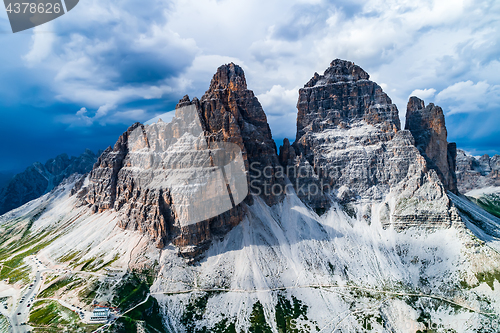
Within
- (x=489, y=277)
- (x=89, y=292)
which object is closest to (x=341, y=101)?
(x=489, y=277)

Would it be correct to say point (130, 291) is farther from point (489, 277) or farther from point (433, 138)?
point (433, 138)

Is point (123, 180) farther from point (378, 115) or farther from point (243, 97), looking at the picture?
point (378, 115)

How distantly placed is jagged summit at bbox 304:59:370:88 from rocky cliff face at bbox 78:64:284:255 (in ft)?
147

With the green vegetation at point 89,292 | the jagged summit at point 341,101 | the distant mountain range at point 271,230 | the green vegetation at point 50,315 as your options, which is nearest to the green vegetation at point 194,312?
the distant mountain range at point 271,230

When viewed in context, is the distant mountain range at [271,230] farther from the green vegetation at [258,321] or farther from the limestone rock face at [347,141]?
the limestone rock face at [347,141]

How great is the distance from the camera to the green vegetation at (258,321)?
84.9 meters

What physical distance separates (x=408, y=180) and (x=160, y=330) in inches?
5193

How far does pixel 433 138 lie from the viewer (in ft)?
500

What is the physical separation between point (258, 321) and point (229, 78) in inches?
4861

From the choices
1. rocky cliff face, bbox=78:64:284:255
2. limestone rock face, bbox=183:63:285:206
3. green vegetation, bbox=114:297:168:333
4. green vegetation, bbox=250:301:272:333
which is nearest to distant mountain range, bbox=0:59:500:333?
green vegetation, bbox=250:301:272:333

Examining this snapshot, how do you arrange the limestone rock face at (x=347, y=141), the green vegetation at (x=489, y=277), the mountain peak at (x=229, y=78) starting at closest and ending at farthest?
the green vegetation at (x=489, y=277)
the limestone rock face at (x=347, y=141)
the mountain peak at (x=229, y=78)

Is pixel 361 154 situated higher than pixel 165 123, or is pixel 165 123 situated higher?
pixel 165 123

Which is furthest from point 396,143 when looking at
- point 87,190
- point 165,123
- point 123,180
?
point 87,190

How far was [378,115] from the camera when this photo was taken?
148500 mm
